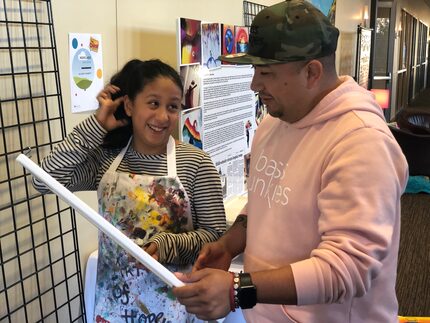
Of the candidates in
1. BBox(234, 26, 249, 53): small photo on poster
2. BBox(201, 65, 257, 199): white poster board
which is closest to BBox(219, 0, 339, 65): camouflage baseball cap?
BBox(201, 65, 257, 199): white poster board

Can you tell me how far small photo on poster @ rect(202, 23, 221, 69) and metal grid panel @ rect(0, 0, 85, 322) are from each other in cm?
87

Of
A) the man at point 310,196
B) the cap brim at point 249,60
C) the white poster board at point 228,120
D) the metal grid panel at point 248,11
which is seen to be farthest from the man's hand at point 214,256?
the metal grid panel at point 248,11

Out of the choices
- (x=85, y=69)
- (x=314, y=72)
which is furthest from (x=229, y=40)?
(x=314, y=72)

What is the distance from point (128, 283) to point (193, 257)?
189 mm

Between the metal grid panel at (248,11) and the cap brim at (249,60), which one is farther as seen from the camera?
the metal grid panel at (248,11)

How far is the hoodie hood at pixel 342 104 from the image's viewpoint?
1.08 m

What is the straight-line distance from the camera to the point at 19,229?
1.63 metres

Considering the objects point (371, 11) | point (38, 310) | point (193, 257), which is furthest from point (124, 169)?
point (371, 11)

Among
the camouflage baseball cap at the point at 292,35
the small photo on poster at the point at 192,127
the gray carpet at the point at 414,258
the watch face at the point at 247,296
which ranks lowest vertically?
the gray carpet at the point at 414,258

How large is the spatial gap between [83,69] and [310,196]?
1.12 metres

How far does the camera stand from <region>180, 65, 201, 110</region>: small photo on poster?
7.32ft

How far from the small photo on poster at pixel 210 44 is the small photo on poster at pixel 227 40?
6 cm

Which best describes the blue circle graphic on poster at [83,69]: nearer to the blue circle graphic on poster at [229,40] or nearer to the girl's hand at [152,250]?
the girl's hand at [152,250]

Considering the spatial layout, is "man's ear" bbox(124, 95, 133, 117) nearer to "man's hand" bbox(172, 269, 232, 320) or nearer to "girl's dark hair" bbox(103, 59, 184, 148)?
"girl's dark hair" bbox(103, 59, 184, 148)
